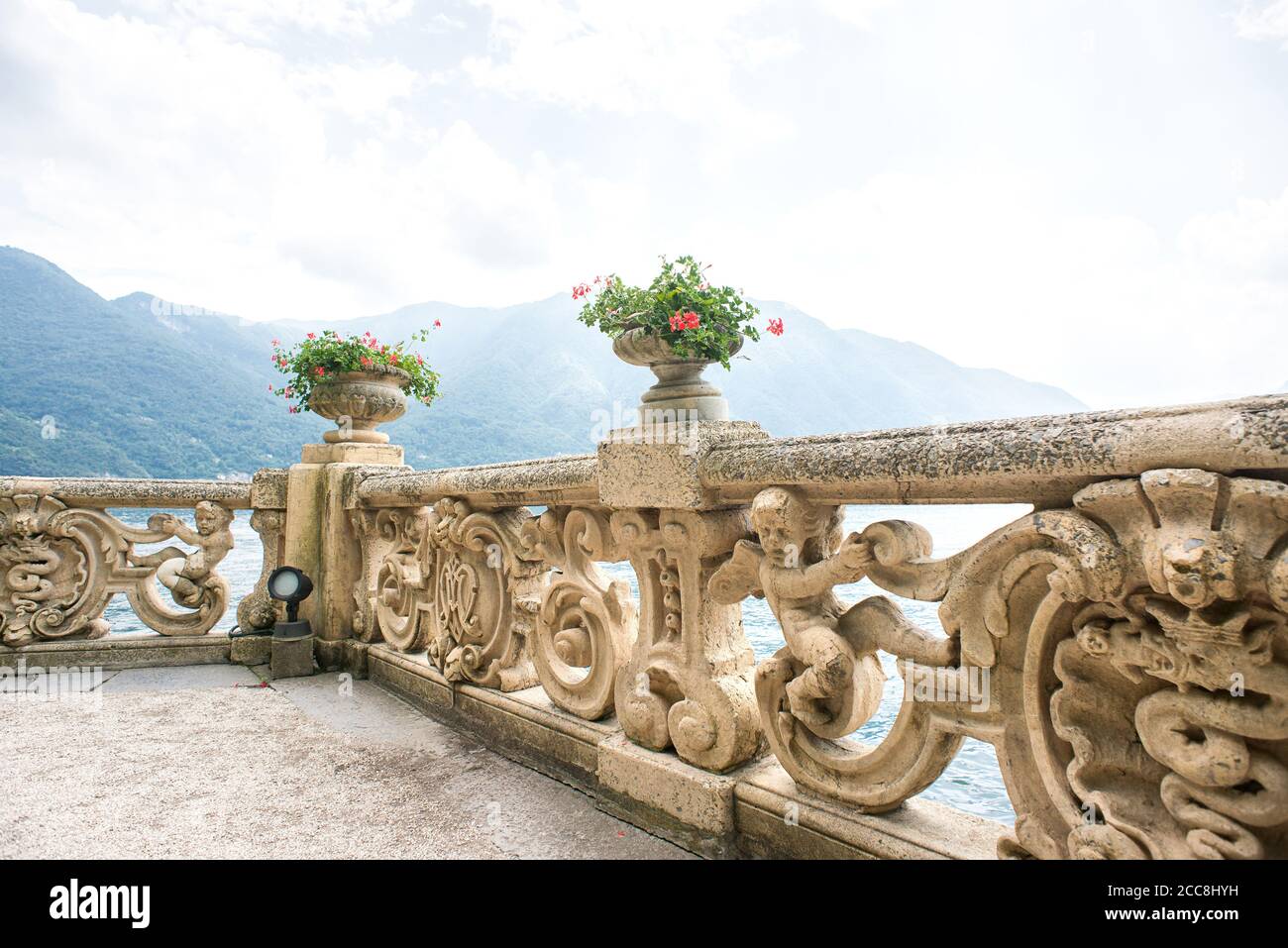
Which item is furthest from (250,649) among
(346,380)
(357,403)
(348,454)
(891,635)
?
(891,635)

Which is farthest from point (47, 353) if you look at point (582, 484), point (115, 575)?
point (582, 484)

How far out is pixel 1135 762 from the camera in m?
1.37

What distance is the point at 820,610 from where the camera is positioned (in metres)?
1.97

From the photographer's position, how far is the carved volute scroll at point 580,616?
2607mm

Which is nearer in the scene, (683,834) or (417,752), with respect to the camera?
(683,834)

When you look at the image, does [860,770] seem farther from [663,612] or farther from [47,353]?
[47,353]

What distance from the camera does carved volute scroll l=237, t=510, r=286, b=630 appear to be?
4.51m

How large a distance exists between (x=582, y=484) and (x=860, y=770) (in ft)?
4.28

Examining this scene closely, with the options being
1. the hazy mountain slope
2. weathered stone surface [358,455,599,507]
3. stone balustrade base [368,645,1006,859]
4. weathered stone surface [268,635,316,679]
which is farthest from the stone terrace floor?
the hazy mountain slope

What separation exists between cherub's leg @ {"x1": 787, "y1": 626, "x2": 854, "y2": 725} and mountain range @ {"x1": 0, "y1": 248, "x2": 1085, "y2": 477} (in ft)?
69.1

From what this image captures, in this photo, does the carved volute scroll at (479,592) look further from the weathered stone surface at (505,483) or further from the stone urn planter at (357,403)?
the stone urn planter at (357,403)

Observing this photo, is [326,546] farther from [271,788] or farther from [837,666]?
[837,666]

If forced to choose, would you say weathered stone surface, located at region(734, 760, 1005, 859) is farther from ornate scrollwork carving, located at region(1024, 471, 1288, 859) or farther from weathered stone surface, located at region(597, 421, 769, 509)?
weathered stone surface, located at region(597, 421, 769, 509)

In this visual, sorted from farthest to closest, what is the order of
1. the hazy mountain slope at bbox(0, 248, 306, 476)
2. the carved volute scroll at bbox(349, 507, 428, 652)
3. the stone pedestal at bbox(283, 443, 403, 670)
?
1. the hazy mountain slope at bbox(0, 248, 306, 476)
2. the stone pedestal at bbox(283, 443, 403, 670)
3. the carved volute scroll at bbox(349, 507, 428, 652)
